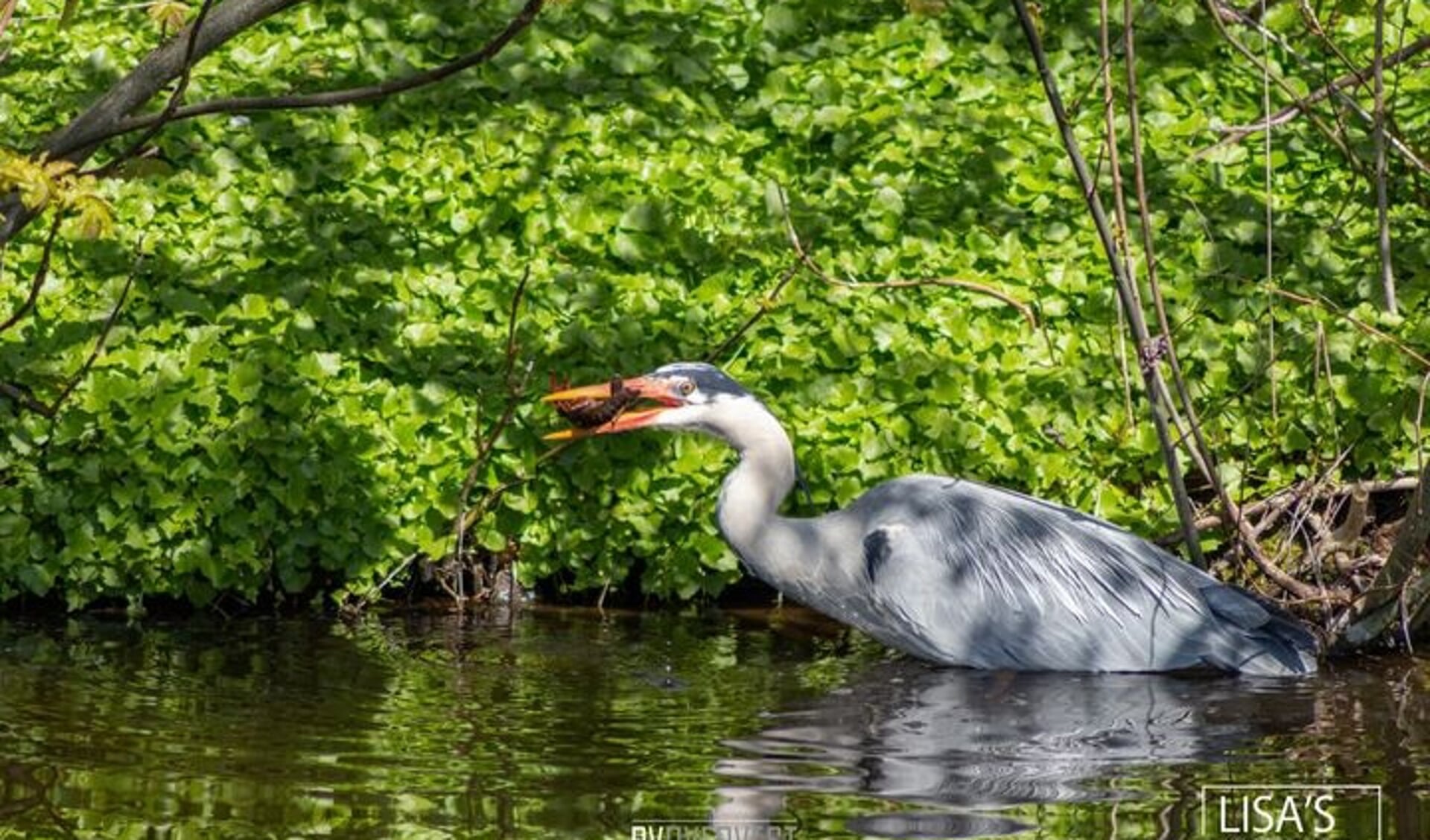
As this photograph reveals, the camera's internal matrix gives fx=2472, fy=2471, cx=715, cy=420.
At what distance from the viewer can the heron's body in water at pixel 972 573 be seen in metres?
7.91

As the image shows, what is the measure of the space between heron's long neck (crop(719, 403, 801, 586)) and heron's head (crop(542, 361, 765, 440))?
49mm

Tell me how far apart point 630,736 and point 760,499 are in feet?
5.11

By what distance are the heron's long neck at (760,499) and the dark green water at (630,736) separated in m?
0.32

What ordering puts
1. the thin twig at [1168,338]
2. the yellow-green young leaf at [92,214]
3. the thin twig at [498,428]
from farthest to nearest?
the thin twig at [498,428] < the thin twig at [1168,338] < the yellow-green young leaf at [92,214]

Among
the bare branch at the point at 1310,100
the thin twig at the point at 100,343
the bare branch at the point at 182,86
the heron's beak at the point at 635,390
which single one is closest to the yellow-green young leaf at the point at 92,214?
the bare branch at the point at 182,86

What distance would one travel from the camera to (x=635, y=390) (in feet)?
27.1

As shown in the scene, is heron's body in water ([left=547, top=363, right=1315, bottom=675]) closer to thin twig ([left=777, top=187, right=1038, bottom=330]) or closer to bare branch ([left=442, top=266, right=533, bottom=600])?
bare branch ([left=442, top=266, right=533, bottom=600])

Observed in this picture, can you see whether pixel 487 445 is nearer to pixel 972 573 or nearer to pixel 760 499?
pixel 760 499

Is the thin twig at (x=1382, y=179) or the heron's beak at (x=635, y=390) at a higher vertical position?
the thin twig at (x=1382, y=179)

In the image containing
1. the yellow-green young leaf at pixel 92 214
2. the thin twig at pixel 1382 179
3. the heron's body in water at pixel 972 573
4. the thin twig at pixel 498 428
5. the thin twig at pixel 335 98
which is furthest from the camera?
the thin twig at pixel 498 428

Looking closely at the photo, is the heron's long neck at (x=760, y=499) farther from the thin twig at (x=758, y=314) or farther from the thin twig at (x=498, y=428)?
the thin twig at (x=498, y=428)

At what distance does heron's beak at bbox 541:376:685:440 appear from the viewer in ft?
27.2

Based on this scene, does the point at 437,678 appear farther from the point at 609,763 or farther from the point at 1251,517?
the point at 1251,517

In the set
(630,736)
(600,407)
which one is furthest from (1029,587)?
(630,736)
